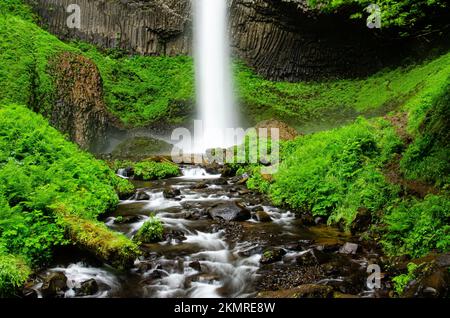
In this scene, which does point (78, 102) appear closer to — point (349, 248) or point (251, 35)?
point (349, 248)

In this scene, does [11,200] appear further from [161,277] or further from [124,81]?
[124,81]

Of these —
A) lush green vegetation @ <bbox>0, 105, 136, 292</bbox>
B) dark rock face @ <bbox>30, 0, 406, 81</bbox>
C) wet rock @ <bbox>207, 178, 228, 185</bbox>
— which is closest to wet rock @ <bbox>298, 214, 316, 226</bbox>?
lush green vegetation @ <bbox>0, 105, 136, 292</bbox>

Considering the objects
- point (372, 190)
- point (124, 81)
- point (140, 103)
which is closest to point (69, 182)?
point (372, 190)

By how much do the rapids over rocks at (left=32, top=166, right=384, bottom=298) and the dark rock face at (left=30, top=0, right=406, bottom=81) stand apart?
18412 mm

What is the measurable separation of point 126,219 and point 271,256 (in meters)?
3.48

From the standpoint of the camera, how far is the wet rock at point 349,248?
22.5ft

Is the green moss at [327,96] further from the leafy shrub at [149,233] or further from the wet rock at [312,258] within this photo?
the leafy shrub at [149,233]

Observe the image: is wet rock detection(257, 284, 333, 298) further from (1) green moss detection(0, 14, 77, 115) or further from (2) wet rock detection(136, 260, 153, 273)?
(1) green moss detection(0, 14, 77, 115)

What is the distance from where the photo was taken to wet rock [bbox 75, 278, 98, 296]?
5.52 meters

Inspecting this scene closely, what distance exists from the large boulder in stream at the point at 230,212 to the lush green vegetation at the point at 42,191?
2454 mm

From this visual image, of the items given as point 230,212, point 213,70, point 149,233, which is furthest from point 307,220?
point 213,70

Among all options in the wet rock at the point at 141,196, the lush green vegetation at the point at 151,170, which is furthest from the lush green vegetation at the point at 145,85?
the wet rock at the point at 141,196

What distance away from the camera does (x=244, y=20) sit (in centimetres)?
2561

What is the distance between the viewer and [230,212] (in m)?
8.88
